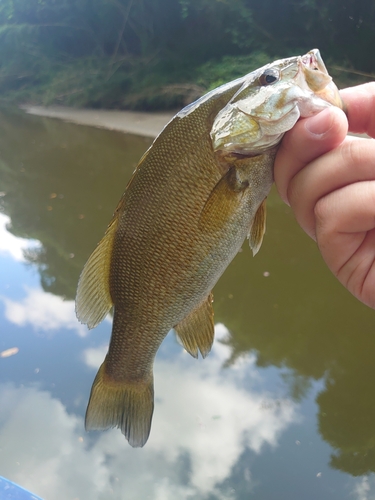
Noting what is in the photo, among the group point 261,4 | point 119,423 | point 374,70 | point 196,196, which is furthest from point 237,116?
point 261,4

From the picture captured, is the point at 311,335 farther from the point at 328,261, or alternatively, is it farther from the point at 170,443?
the point at 328,261

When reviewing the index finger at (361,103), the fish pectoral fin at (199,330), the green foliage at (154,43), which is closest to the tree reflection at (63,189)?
the fish pectoral fin at (199,330)

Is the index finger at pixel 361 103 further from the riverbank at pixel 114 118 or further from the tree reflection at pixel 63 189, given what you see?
the riverbank at pixel 114 118

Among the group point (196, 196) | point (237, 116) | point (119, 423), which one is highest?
point (237, 116)

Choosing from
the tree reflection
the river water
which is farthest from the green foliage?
the river water

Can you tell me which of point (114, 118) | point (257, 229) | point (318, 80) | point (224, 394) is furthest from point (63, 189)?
point (114, 118)

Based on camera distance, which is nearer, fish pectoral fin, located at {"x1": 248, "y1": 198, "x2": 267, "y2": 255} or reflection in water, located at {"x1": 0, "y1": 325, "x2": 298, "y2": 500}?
fish pectoral fin, located at {"x1": 248, "y1": 198, "x2": 267, "y2": 255}

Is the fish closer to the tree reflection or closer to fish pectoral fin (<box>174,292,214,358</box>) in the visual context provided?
fish pectoral fin (<box>174,292,214,358</box>)
